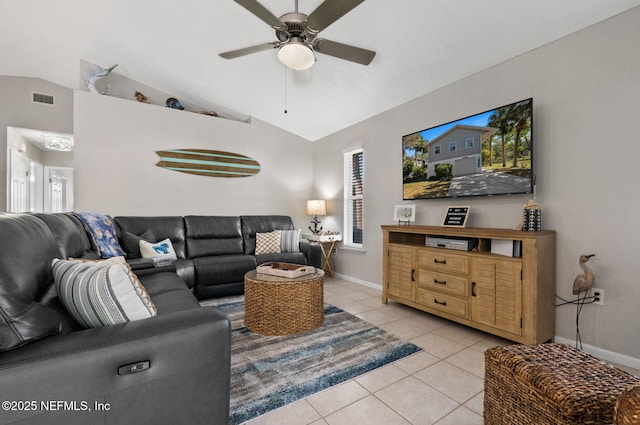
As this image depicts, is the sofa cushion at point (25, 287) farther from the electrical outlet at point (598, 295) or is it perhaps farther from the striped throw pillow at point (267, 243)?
the electrical outlet at point (598, 295)

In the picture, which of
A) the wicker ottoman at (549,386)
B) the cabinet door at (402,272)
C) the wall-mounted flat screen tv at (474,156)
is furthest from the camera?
the cabinet door at (402,272)

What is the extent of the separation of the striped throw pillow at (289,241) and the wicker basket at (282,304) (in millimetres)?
1729

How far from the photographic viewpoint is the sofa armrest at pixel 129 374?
2.51 feet

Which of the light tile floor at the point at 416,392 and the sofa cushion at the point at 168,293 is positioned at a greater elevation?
the sofa cushion at the point at 168,293

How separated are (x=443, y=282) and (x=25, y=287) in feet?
9.05

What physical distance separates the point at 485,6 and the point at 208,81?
339 centimetres

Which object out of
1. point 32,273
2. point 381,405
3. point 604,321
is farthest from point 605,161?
point 32,273

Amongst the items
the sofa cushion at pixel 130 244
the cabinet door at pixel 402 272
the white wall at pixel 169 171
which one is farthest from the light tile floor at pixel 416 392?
the white wall at pixel 169 171

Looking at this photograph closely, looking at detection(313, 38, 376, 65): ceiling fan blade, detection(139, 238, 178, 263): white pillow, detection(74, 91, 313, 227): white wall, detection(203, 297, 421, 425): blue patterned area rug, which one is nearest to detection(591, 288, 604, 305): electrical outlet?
detection(203, 297, 421, 425): blue patterned area rug

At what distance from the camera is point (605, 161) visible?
2.02 metres

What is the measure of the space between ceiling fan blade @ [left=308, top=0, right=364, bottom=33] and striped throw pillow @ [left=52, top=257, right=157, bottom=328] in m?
1.79

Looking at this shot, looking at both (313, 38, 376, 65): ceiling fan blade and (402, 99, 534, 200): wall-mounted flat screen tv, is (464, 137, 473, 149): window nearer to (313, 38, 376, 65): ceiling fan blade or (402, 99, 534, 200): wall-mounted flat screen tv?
(402, 99, 534, 200): wall-mounted flat screen tv

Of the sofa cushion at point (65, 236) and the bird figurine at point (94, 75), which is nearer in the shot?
the sofa cushion at point (65, 236)

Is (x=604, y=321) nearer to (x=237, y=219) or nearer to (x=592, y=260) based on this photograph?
(x=592, y=260)
